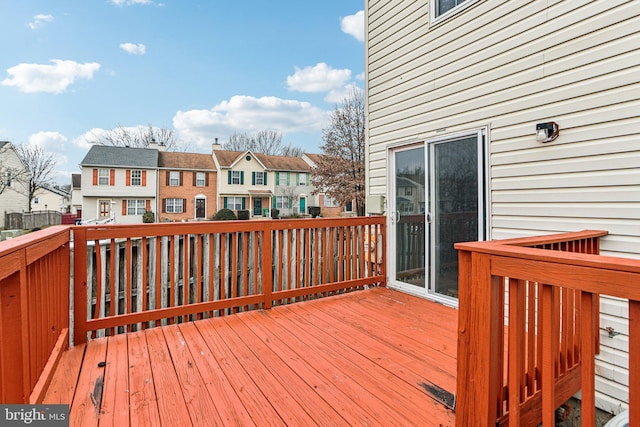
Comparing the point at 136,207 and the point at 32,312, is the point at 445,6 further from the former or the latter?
the point at 136,207

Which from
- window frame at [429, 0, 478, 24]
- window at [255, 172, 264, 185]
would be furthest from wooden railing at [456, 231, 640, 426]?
window at [255, 172, 264, 185]

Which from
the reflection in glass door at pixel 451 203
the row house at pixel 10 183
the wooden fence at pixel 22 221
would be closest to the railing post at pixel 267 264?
the reflection in glass door at pixel 451 203

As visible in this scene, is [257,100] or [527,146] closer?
[527,146]

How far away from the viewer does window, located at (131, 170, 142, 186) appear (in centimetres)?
2151

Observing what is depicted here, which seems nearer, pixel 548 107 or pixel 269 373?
pixel 269 373

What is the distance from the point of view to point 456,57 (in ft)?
10.7

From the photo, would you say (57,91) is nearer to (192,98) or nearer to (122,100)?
(122,100)

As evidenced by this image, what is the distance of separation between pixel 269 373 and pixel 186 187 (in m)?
23.4

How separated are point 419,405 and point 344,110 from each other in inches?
742

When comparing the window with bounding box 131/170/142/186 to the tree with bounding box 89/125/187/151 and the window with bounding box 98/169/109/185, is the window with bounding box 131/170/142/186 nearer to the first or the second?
the window with bounding box 98/169/109/185

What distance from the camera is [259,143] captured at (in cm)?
3266

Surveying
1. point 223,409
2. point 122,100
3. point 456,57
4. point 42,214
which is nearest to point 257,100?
point 122,100

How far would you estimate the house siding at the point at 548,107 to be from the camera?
2117 mm

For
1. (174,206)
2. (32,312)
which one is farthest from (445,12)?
(174,206)
